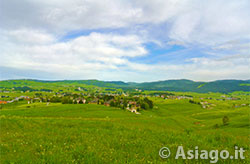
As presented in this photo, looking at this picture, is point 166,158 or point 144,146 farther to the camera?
point 144,146

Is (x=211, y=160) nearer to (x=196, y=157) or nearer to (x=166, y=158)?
(x=196, y=157)

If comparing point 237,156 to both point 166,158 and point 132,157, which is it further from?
point 132,157

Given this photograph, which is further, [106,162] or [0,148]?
[0,148]

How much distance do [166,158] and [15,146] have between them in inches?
368

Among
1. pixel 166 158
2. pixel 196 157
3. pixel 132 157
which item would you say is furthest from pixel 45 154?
pixel 196 157

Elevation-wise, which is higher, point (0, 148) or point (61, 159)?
point (61, 159)

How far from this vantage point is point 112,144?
9.32 meters

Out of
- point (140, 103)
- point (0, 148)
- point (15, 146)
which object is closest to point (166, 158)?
point (15, 146)

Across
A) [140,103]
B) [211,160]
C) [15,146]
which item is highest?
[211,160]

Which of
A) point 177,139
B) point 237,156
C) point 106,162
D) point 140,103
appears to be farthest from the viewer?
point 140,103

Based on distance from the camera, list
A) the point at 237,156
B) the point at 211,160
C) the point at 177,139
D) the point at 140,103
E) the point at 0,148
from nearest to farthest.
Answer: the point at 211,160
the point at 237,156
the point at 0,148
the point at 177,139
the point at 140,103

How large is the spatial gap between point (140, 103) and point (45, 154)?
144 metres

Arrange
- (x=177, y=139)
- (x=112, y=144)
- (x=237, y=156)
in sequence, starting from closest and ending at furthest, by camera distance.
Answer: (x=237, y=156)
(x=112, y=144)
(x=177, y=139)

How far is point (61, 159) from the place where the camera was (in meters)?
6.42
